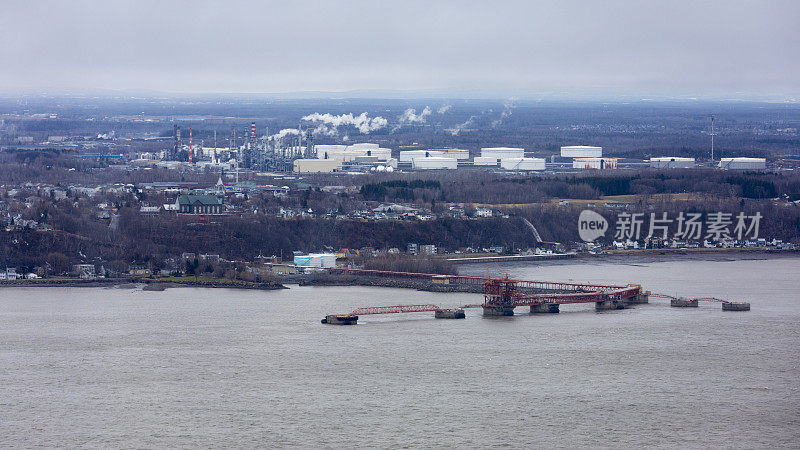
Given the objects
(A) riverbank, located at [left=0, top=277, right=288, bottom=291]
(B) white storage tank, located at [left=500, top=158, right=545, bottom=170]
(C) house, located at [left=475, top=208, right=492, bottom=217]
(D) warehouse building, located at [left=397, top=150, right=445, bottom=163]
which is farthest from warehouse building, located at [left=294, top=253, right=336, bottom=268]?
(D) warehouse building, located at [left=397, top=150, right=445, bottom=163]

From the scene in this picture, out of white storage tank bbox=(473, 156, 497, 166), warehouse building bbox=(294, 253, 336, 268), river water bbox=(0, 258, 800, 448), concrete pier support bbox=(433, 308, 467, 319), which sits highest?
white storage tank bbox=(473, 156, 497, 166)

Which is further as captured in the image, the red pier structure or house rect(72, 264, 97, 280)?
house rect(72, 264, 97, 280)

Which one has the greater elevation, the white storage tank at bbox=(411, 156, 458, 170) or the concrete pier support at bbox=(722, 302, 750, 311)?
the white storage tank at bbox=(411, 156, 458, 170)

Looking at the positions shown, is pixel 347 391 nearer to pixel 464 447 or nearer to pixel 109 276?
pixel 464 447

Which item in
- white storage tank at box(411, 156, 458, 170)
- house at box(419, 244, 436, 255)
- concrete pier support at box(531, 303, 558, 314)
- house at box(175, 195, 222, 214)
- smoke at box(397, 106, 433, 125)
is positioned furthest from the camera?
smoke at box(397, 106, 433, 125)

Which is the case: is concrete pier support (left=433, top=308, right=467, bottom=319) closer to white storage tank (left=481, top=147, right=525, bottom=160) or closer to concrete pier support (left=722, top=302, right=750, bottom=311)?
concrete pier support (left=722, top=302, right=750, bottom=311)
